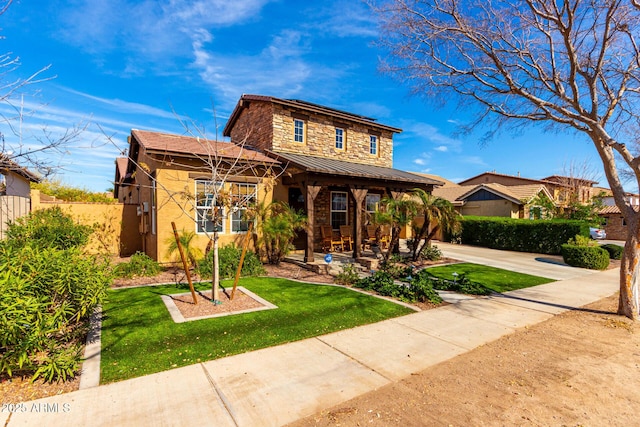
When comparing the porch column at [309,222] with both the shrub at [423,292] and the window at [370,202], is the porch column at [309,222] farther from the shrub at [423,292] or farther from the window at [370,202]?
the window at [370,202]

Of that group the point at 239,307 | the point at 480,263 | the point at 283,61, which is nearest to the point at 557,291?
the point at 480,263

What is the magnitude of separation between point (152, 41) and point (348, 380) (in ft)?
35.1

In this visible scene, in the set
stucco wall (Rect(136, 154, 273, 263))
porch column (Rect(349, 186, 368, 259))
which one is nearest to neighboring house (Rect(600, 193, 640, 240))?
porch column (Rect(349, 186, 368, 259))

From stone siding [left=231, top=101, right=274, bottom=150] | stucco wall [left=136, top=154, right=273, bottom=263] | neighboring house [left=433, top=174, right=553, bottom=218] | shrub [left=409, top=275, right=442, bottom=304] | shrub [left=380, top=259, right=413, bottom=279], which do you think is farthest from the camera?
neighboring house [left=433, top=174, right=553, bottom=218]

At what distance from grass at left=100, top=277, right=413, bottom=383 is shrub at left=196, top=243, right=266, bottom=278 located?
1.03 m

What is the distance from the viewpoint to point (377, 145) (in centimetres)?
1728

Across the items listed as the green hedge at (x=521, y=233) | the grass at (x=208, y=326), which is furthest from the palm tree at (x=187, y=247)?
the green hedge at (x=521, y=233)

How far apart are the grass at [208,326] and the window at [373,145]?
10849 mm

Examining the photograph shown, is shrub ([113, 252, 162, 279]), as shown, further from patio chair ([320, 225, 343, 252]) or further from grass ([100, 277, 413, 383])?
patio chair ([320, 225, 343, 252])

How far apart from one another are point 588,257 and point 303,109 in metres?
13.0

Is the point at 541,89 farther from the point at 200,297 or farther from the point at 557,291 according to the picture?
the point at 200,297

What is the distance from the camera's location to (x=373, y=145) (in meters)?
17.1

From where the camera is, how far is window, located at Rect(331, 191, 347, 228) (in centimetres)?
1497

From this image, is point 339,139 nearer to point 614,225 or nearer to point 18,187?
point 18,187
